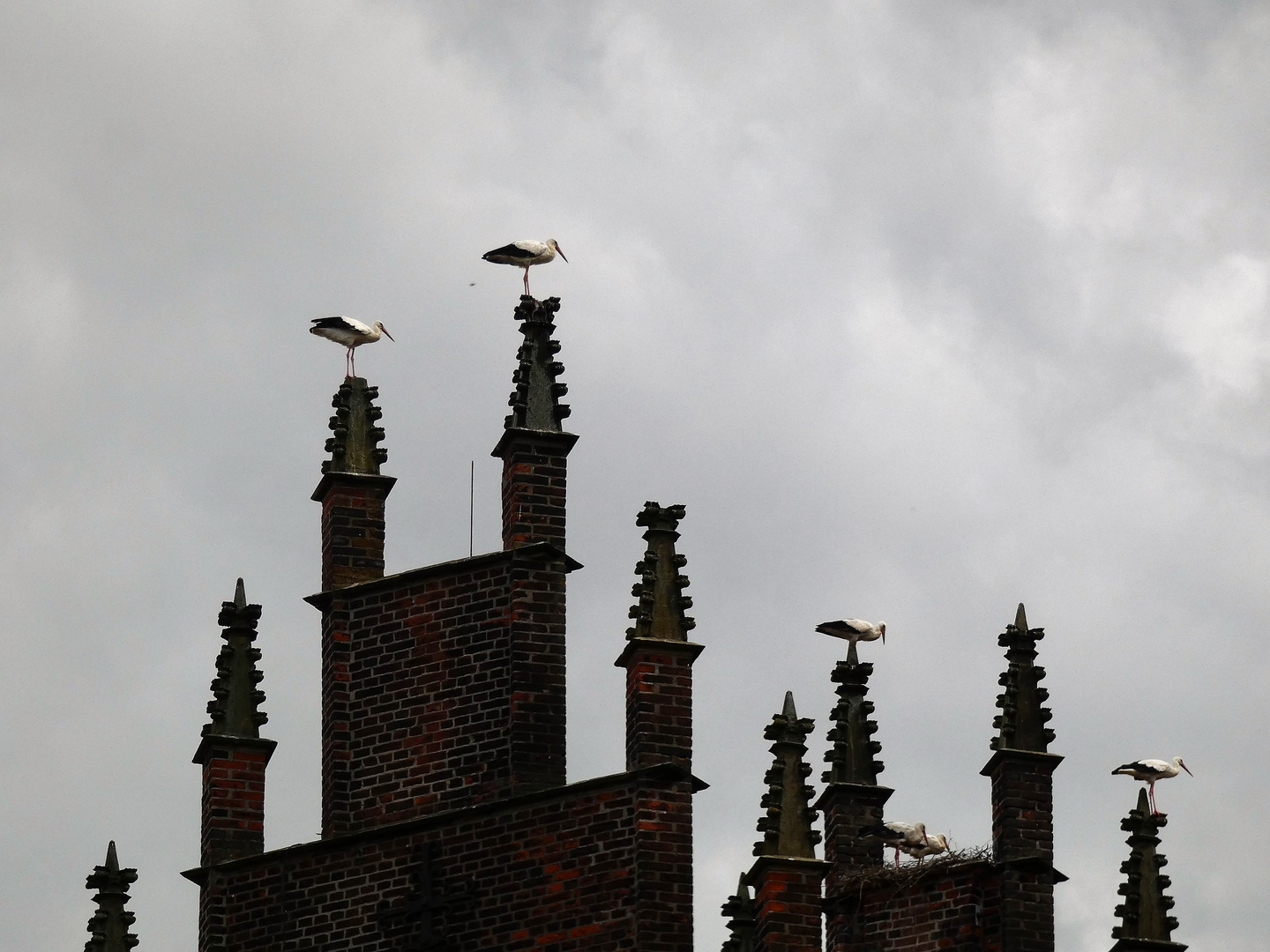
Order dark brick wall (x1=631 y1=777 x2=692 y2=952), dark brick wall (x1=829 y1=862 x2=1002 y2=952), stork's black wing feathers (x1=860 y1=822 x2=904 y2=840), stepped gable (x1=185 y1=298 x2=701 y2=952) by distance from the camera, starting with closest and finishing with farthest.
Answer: dark brick wall (x1=631 y1=777 x2=692 y2=952), stepped gable (x1=185 y1=298 x2=701 y2=952), dark brick wall (x1=829 y1=862 x2=1002 y2=952), stork's black wing feathers (x1=860 y1=822 x2=904 y2=840)

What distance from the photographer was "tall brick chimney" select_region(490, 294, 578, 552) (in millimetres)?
29234

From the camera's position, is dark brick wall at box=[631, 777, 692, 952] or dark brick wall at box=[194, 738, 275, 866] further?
dark brick wall at box=[194, 738, 275, 866]

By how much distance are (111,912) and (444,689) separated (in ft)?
14.5

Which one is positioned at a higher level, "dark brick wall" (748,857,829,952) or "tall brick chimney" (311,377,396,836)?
"tall brick chimney" (311,377,396,836)

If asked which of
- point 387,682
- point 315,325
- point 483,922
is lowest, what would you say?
point 483,922

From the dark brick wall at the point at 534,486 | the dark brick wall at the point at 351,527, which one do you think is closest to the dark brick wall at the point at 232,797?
the dark brick wall at the point at 351,527

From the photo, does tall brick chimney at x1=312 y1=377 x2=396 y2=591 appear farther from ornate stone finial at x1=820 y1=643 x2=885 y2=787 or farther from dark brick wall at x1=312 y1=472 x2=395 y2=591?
ornate stone finial at x1=820 y1=643 x2=885 y2=787

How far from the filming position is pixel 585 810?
2762 centimetres

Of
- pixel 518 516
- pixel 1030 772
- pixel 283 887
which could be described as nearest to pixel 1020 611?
pixel 1030 772

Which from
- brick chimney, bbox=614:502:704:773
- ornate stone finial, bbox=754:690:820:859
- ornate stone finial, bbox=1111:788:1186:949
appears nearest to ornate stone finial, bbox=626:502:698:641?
brick chimney, bbox=614:502:704:773

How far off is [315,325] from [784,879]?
25.6ft

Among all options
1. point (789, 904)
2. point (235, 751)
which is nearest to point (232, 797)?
point (235, 751)

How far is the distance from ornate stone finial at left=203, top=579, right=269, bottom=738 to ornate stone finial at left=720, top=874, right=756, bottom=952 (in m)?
4.88

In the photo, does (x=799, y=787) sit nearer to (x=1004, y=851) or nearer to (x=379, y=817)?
(x=1004, y=851)
